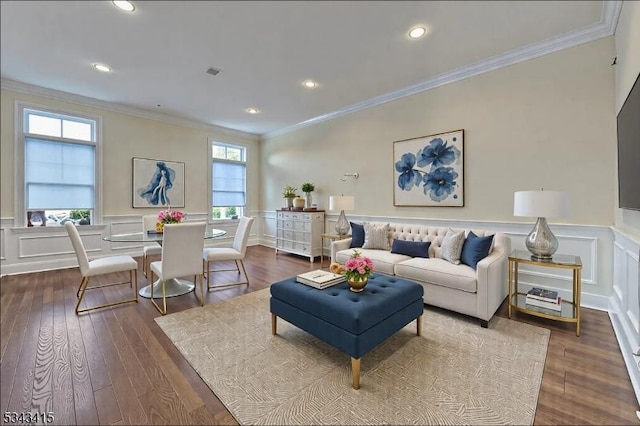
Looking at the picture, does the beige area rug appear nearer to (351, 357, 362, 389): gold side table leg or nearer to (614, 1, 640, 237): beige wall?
(351, 357, 362, 389): gold side table leg

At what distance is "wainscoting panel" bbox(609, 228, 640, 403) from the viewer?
185 cm

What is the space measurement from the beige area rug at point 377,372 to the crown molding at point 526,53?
298 cm

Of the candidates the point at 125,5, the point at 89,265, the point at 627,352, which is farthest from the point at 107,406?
the point at 627,352

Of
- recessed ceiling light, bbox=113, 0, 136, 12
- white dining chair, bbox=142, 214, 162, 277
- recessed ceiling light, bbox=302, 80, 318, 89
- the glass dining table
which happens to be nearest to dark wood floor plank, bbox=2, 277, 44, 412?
the glass dining table

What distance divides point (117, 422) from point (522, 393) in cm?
233

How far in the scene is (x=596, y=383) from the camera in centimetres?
176

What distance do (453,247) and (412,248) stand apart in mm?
554

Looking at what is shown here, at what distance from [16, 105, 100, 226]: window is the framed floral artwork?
5.37 meters

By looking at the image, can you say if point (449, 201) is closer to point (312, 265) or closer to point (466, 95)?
point (466, 95)

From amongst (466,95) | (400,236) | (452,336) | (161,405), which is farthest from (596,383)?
(466,95)

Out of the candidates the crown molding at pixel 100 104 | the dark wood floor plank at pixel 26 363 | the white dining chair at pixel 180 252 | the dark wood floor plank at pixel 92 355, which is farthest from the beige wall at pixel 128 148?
the white dining chair at pixel 180 252

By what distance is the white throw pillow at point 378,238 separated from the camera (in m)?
3.98

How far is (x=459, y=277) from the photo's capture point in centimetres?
267

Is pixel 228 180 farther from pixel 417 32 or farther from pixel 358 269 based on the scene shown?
pixel 358 269
